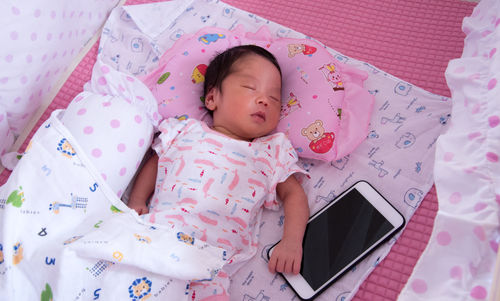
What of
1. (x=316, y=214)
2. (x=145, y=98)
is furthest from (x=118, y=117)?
(x=316, y=214)

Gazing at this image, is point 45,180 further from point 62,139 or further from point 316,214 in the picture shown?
point 316,214

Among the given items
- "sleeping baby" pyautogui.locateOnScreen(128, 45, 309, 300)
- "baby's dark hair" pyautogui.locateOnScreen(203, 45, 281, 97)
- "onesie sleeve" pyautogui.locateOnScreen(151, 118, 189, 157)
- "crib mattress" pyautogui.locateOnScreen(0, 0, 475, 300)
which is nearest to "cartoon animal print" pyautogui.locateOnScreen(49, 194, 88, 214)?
"sleeping baby" pyautogui.locateOnScreen(128, 45, 309, 300)

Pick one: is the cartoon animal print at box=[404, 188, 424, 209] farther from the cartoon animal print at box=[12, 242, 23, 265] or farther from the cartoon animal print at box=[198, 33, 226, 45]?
the cartoon animal print at box=[12, 242, 23, 265]

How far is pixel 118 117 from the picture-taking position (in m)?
1.04

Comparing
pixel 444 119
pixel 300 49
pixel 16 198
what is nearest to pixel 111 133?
pixel 16 198

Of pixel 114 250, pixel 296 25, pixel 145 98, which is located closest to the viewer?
pixel 114 250

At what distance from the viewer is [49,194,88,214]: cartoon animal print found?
87 cm

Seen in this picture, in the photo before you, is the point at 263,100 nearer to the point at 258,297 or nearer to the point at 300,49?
the point at 300,49

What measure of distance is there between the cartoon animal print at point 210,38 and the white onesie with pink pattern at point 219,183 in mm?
271

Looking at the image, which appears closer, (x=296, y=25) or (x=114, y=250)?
(x=114, y=250)

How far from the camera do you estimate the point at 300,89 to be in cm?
117

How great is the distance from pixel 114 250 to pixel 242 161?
1.31 feet

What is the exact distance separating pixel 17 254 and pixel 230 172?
483mm

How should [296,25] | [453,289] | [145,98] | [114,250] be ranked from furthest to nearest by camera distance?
[296,25] < [145,98] < [114,250] < [453,289]
